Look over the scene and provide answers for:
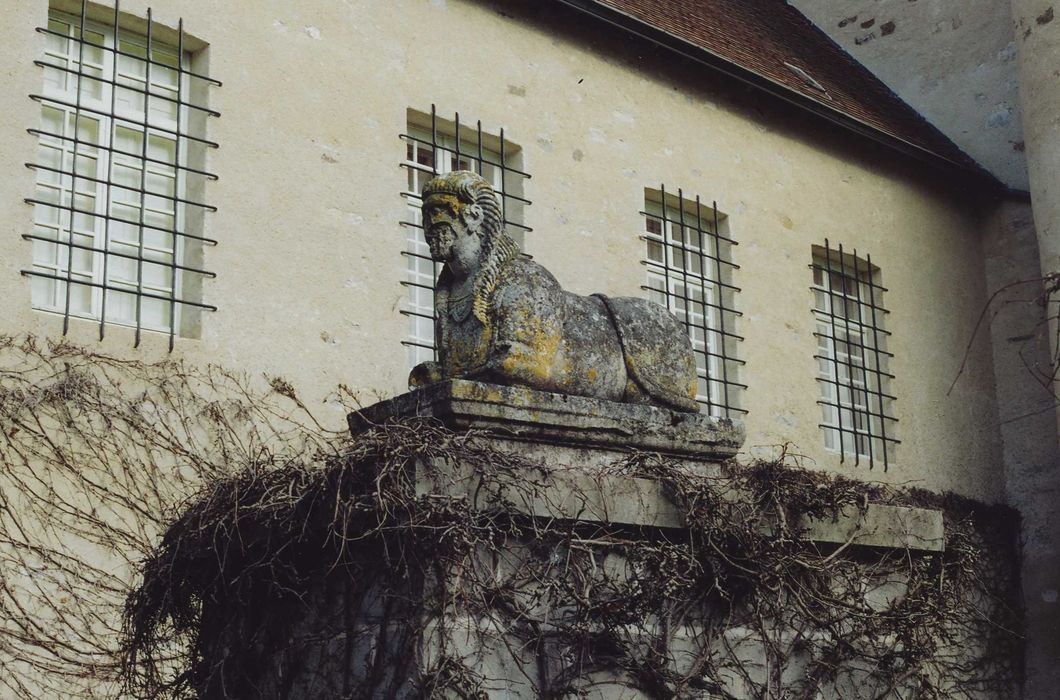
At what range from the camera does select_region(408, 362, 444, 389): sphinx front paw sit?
13.9 feet

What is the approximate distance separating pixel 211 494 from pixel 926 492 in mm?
7332

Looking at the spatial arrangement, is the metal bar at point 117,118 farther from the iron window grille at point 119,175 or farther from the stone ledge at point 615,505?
the stone ledge at point 615,505

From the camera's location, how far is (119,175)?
693cm

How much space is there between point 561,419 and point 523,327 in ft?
0.99

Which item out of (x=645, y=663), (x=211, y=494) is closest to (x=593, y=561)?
(x=645, y=663)

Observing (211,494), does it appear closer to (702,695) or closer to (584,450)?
(584,450)

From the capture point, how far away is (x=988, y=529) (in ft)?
35.1

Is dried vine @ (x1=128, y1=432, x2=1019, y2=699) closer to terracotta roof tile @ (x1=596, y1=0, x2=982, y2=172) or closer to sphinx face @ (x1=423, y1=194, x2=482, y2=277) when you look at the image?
sphinx face @ (x1=423, y1=194, x2=482, y2=277)

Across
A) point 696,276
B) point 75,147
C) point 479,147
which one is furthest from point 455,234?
point 696,276

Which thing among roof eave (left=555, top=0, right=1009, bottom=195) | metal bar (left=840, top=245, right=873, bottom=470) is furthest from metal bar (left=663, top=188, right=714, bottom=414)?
metal bar (left=840, top=245, right=873, bottom=470)

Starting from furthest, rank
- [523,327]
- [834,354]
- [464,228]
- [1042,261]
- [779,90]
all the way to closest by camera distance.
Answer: [834,354]
[779,90]
[1042,261]
[464,228]
[523,327]

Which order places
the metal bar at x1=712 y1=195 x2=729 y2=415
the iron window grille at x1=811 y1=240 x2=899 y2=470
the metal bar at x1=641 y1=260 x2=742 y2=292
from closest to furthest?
the metal bar at x1=641 y1=260 x2=742 y2=292 < the metal bar at x1=712 y1=195 x2=729 y2=415 < the iron window grille at x1=811 y1=240 x2=899 y2=470

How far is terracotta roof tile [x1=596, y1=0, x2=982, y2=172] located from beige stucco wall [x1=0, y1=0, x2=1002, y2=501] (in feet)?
0.88

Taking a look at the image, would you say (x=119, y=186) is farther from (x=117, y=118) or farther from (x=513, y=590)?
(x=513, y=590)
